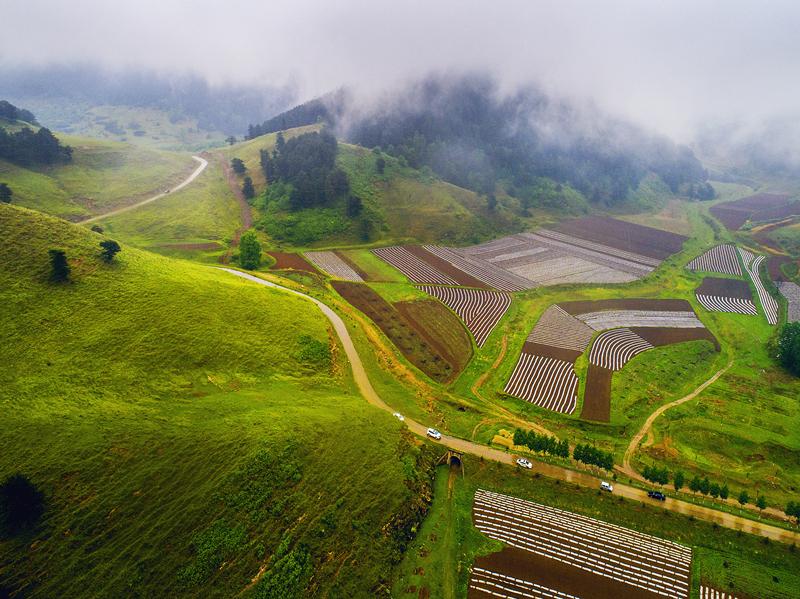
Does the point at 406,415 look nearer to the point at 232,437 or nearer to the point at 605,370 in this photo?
the point at 232,437

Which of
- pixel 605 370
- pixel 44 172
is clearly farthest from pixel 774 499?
pixel 44 172

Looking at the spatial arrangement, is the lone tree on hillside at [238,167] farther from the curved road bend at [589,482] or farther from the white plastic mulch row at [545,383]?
the white plastic mulch row at [545,383]

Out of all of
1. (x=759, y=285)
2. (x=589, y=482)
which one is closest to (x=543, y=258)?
(x=759, y=285)

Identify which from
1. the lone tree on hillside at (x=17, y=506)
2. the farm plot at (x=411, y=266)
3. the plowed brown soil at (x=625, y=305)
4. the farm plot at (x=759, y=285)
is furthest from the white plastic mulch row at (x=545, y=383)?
the farm plot at (x=759, y=285)

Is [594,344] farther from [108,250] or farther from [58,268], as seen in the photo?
[58,268]

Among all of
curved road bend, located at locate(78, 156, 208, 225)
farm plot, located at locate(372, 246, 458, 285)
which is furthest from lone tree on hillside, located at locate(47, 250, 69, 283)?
farm plot, located at locate(372, 246, 458, 285)

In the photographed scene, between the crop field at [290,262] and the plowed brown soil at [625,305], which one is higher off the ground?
the crop field at [290,262]

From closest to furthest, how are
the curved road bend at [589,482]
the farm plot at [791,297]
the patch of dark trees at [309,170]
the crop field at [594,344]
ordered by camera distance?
the curved road bend at [589,482]
the crop field at [594,344]
the farm plot at [791,297]
the patch of dark trees at [309,170]
